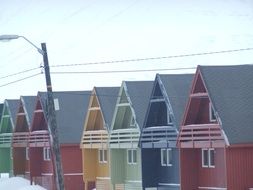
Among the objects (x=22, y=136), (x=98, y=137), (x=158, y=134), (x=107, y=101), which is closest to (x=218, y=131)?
(x=158, y=134)

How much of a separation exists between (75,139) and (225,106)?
65.7 feet

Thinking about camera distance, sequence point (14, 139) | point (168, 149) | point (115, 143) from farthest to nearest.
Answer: point (14, 139)
point (115, 143)
point (168, 149)

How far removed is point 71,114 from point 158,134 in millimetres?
15482

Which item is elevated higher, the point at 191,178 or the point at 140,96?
the point at 140,96

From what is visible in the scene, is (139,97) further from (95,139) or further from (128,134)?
(95,139)

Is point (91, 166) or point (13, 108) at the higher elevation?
point (13, 108)

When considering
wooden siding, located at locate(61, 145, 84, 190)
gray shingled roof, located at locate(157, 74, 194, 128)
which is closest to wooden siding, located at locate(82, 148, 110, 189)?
wooden siding, located at locate(61, 145, 84, 190)

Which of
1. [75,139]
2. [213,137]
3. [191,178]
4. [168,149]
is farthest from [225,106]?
[75,139]

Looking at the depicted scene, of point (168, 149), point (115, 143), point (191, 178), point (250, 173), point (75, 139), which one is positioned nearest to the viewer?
point (250, 173)

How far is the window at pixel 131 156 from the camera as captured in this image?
52.0 m

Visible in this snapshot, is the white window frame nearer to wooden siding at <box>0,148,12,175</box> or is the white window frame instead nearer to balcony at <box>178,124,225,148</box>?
balcony at <box>178,124,225,148</box>

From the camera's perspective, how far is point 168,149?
4797cm

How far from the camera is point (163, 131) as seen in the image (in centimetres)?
4588

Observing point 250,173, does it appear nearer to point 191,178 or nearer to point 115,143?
point 191,178
